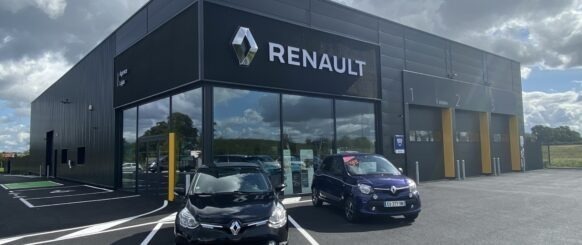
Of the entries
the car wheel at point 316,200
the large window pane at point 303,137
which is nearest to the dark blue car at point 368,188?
the car wheel at point 316,200

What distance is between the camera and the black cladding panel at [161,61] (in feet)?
→ 40.7

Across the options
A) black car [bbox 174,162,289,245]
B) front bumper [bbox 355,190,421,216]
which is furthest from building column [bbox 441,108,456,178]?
black car [bbox 174,162,289,245]

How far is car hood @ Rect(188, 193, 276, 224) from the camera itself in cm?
555

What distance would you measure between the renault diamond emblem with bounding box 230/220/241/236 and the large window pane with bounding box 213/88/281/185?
654cm

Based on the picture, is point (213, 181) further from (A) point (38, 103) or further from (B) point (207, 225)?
(A) point (38, 103)

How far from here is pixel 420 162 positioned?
60.7 ft

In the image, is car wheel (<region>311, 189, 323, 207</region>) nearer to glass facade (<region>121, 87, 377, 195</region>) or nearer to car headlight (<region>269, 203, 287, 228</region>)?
glass facade (<region>121, 87, 377, 195</region>)

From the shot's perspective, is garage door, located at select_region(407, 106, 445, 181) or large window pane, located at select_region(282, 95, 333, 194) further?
garage door, located at select_region(407, 106, 445, 181)

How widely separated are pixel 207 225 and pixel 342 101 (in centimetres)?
1095

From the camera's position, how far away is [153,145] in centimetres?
1465

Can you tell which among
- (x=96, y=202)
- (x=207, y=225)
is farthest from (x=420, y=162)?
(x=207, y=225)

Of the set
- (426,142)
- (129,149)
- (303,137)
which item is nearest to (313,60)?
(303,137)

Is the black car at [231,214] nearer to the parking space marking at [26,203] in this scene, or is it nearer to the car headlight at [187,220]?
the car headlight at [187,220]

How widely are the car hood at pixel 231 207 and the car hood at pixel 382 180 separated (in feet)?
9.16
